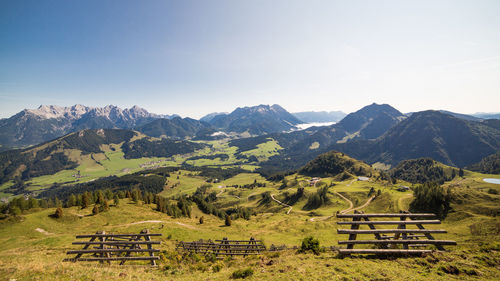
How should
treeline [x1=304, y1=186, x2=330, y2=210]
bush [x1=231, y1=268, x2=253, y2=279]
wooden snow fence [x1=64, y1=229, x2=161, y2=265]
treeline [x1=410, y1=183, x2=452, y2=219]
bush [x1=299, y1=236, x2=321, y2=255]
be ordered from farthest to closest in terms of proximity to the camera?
1. treeline [x1=304, y1=186, x2=330, y2=210]
2. treeline [x1=410, y1=183, x2=452, y2=219]
3. bush [x1=299, y1=236, x2=321, y2=255]
4. wooden snow fence [x1=64, y1=229, x2=161, y2=265]
5. bush [x1=231, y1=268, x2=253, y2=279]

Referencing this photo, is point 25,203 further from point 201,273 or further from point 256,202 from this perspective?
point 256,202

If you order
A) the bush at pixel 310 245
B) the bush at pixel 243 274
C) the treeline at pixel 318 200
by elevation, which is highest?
the bush at pixel 243 274

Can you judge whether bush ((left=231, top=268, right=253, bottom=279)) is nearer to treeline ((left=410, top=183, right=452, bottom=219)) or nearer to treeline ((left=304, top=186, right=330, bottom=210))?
treeline ((left=410, top=183, right=452, bottom=219))

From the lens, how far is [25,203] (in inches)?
2194

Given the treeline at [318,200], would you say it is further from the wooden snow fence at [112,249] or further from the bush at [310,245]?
the wooden snow fence at [112,249]

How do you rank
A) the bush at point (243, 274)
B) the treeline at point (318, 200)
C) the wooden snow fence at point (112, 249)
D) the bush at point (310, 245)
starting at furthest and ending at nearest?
the treeline at point (318, 200)
the bush at point (310, 245)
the wooden snow fence at point (112, 249)
the bush at point (243, 274)

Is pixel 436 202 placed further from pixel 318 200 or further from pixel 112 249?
pixel 112 249

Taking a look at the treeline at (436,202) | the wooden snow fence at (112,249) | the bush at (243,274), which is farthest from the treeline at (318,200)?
the bush at (243,274)

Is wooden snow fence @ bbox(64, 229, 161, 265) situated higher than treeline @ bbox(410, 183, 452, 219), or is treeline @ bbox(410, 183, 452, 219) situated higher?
wooden snow fence @ bbox(64, 229, 161, 265)

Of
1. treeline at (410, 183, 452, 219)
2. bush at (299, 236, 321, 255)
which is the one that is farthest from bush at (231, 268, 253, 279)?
treeline at (410, 183, 452, 219)

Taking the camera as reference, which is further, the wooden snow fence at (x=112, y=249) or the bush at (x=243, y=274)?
the wooden snow fence at (x=112, y=249)

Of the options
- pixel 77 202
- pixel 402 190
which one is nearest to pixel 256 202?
pixel 402 190

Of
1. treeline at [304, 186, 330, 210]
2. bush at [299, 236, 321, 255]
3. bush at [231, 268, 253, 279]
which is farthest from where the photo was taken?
treeline at [304, 186, 330, 210]

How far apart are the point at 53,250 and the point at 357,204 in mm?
131513
